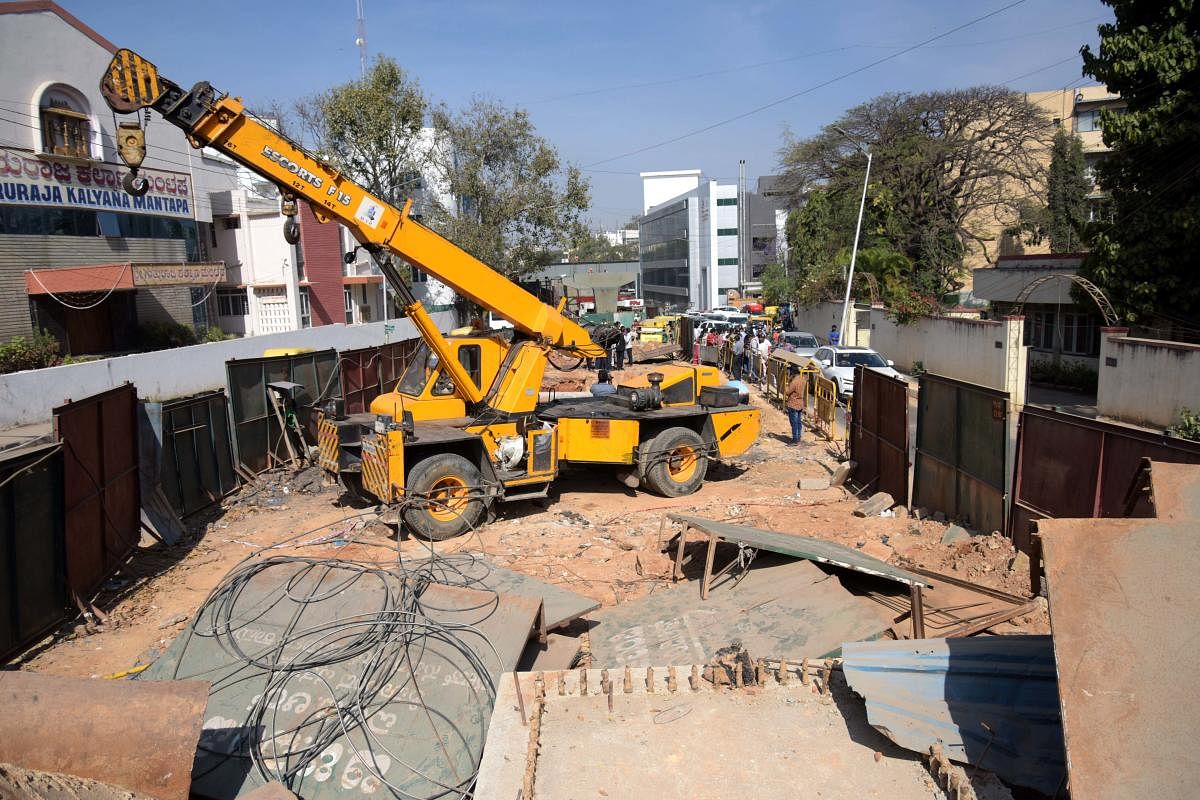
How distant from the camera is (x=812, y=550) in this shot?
7.47 meters

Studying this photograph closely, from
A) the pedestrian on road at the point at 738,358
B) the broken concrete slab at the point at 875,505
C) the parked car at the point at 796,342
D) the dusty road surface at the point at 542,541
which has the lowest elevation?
the dusty road surface at the point at 542,541

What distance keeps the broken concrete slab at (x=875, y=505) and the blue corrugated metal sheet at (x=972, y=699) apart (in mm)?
5515

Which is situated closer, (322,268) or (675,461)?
(675,461)

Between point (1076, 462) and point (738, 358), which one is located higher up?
point (1076, 462)

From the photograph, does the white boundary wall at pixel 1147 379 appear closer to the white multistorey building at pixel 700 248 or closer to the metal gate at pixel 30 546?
the metal gate at pixel 30 546

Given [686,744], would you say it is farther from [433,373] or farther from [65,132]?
[65,132]

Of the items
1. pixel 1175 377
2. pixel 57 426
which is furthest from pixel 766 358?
pixel 57 426

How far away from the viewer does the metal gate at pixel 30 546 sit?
699 cm

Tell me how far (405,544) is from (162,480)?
355cm

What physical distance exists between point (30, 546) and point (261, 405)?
22.3 feet

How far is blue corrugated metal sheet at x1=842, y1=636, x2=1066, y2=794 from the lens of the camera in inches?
178

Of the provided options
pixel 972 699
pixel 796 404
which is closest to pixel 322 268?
pixel 796 404

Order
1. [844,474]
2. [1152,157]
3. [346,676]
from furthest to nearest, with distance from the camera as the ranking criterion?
[1152,157] → [844,474] → [346,676]

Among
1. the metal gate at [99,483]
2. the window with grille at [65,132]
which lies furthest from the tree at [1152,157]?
the window with grille at [65,132]
